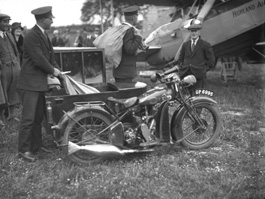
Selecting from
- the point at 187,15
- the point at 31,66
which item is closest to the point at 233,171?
the point at 31,66

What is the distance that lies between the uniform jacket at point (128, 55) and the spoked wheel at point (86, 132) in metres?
1.16

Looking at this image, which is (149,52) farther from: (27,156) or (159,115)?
(27,156)

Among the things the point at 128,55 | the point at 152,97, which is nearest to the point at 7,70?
the point at 128,55

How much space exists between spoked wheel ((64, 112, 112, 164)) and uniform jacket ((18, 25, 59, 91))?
613 millimetres

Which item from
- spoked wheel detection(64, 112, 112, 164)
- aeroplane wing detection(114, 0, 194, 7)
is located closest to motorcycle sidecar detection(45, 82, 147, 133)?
spoked wheel detection(64, 112, 112, 164)

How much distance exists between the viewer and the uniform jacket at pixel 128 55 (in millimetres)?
4781

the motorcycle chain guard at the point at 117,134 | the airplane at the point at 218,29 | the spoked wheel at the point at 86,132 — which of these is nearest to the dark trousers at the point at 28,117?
the spoked wheel at the point at 86,132

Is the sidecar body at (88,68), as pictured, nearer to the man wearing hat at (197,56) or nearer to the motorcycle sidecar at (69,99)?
the motorcycle sidecar at (69,99)

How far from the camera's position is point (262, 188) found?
342 centimetres

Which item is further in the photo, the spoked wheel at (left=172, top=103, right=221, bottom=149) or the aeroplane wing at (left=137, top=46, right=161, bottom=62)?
the aeroplane wing at (left=137, top=46, right=161, bottom=62)

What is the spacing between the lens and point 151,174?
12.4ft

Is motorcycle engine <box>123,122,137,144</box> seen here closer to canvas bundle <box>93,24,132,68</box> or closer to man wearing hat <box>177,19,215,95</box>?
canvas bundle <box>93,24,132,68</box>

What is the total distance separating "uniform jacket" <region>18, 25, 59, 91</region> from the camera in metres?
4.09

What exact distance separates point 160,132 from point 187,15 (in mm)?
7026
